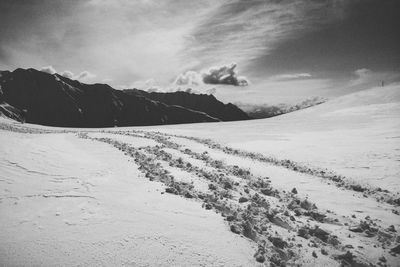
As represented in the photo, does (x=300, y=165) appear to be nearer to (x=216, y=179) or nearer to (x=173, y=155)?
(x=216, y=179)

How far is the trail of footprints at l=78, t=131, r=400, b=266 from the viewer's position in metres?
6.52

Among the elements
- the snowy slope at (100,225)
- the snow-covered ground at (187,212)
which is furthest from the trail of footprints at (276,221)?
the snowy slope at (100,225)

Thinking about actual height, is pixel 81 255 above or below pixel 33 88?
below

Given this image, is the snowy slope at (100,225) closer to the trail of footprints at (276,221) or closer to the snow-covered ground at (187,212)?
the snow-covered ground at (187,212)

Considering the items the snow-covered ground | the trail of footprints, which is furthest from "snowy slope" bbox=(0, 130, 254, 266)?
the trail of footprints

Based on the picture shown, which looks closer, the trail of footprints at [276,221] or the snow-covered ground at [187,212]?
the snow-covered ground at [187,212]

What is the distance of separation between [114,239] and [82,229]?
99cm

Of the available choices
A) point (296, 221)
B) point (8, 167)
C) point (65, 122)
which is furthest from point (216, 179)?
point (65, 122)

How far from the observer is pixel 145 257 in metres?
5.77

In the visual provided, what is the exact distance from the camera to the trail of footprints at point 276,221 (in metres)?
6.52

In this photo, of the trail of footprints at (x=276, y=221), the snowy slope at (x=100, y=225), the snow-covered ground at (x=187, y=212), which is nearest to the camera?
the snowy slope at (x=100, y=225)

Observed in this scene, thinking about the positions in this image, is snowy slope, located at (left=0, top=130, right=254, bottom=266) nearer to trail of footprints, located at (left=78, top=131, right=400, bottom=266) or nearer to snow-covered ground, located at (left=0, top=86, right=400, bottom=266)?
snow-covered ground, located at (left=0, top=86, right=400, bottom=266)

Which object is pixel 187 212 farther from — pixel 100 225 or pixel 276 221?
pixel 276 221

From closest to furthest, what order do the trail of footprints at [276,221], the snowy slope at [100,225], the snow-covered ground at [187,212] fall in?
the snowy slope at [100,225] → the snow-covered ground at [187,212] → the trail of footprints at [276,221]
